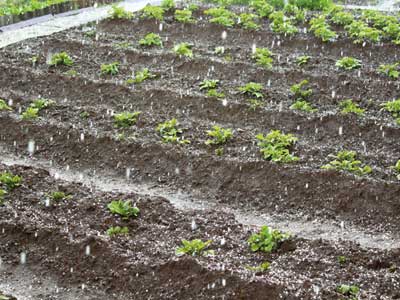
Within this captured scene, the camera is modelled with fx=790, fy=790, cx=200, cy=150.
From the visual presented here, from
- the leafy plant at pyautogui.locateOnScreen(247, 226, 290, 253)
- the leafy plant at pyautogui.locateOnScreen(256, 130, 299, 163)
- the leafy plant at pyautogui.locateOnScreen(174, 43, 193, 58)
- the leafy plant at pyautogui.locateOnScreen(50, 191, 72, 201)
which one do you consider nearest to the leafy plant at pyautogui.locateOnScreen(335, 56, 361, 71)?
Result: the leafy plant at pyautogui.locateOnScreen(174, 43, 193, 58)

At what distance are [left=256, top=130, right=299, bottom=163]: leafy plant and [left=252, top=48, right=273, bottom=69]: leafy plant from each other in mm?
2321

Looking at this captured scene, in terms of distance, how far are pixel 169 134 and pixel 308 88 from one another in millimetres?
2296

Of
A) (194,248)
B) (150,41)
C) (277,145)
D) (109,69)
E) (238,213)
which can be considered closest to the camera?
(194,248)

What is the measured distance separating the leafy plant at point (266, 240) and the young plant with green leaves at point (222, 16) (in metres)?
6.75

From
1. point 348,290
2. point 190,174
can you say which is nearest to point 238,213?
point 190,174

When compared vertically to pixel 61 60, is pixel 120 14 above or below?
Result: above

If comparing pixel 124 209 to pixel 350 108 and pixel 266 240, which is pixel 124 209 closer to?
pixel 266 240

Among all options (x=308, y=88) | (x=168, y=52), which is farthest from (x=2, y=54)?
(x=308, y=88)

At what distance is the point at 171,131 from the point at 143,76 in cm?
189

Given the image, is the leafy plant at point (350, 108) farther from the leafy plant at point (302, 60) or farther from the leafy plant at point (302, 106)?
the leafy plant at point (302, 60)

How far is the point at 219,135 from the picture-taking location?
8.85 metres

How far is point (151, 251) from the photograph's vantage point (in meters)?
6.66

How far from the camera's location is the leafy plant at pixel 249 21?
42.2 feet

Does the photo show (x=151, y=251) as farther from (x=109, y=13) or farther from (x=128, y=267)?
(x=109, y=13)
